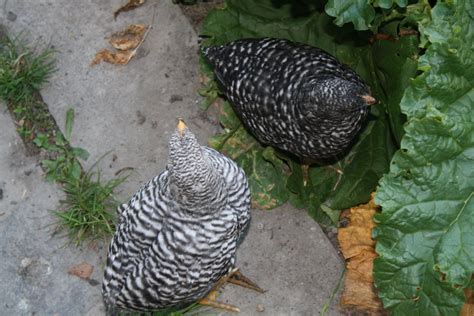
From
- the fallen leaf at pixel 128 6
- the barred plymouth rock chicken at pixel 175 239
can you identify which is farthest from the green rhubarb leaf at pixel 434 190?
the fallen leaf at pixel 128 6

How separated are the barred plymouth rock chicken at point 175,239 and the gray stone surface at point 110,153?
0.48 metres

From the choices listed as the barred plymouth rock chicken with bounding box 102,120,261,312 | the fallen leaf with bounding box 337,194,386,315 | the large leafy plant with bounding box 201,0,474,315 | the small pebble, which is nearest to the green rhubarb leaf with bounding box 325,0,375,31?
the large leafy plant with bounding box 201,0,474,315

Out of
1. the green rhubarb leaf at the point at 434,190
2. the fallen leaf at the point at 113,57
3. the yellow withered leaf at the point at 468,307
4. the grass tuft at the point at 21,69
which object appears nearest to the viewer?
the green rhubarb leaf at the point at 434,190

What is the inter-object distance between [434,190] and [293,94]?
1012 millimetres

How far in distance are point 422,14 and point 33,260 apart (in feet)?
7.31

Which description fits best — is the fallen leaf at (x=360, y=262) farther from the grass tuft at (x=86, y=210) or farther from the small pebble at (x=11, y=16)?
the small pebble at (x=11, y=16)

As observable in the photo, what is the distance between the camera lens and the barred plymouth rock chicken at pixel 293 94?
3573 millimetres

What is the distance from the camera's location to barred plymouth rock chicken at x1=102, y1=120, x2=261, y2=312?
11.4 feet

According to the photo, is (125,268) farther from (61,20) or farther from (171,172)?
(61,20)

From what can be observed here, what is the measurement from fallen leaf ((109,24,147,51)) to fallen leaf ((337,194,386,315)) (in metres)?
1.49

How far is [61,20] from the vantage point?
4.62 meters

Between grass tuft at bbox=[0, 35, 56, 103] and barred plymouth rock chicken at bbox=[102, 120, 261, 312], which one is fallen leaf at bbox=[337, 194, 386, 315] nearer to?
barred plymouth rock chicken at bbox=[102, 120, 261, 312]

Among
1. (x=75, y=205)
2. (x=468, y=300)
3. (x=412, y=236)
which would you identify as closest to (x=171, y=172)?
(x=412, y=236)

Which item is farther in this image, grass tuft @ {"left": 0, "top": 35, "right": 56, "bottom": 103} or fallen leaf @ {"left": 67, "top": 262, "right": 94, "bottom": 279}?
grass tuft @ {"left": 0, "top": 35, "right": 56, "bottom": 103}
